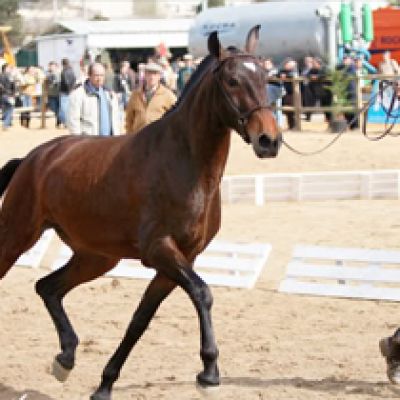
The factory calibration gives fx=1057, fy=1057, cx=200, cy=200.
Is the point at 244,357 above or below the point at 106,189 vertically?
below

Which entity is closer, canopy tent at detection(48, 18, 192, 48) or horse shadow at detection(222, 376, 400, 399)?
horse shadow at detection(222, 376, 400, 399)

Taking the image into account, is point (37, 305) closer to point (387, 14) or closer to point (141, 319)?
point (141, 319)

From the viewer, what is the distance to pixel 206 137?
508cm

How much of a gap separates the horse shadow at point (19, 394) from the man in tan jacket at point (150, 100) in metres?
4.09

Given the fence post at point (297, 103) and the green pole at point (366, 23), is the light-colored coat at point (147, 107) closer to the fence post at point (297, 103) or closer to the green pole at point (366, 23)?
the fence post at point (297, 103)

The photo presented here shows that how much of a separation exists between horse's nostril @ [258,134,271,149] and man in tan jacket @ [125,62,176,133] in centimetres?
485

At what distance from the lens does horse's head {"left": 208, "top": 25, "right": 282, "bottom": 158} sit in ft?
15.2

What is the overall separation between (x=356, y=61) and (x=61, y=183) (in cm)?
1805

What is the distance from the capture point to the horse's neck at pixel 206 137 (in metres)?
5.05

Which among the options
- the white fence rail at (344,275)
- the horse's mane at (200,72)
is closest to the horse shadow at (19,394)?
the horse's mane at (200,72)

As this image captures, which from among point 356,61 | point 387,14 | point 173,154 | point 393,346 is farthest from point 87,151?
point 387,14

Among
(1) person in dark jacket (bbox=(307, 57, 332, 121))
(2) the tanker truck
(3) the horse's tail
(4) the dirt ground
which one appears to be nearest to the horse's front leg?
(4) the dirt ground

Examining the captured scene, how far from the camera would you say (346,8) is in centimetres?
2672

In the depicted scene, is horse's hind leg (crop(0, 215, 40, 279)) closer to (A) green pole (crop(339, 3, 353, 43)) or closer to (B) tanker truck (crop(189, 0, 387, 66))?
(B) tanker truck (crop(189, 0, 387, 66))
